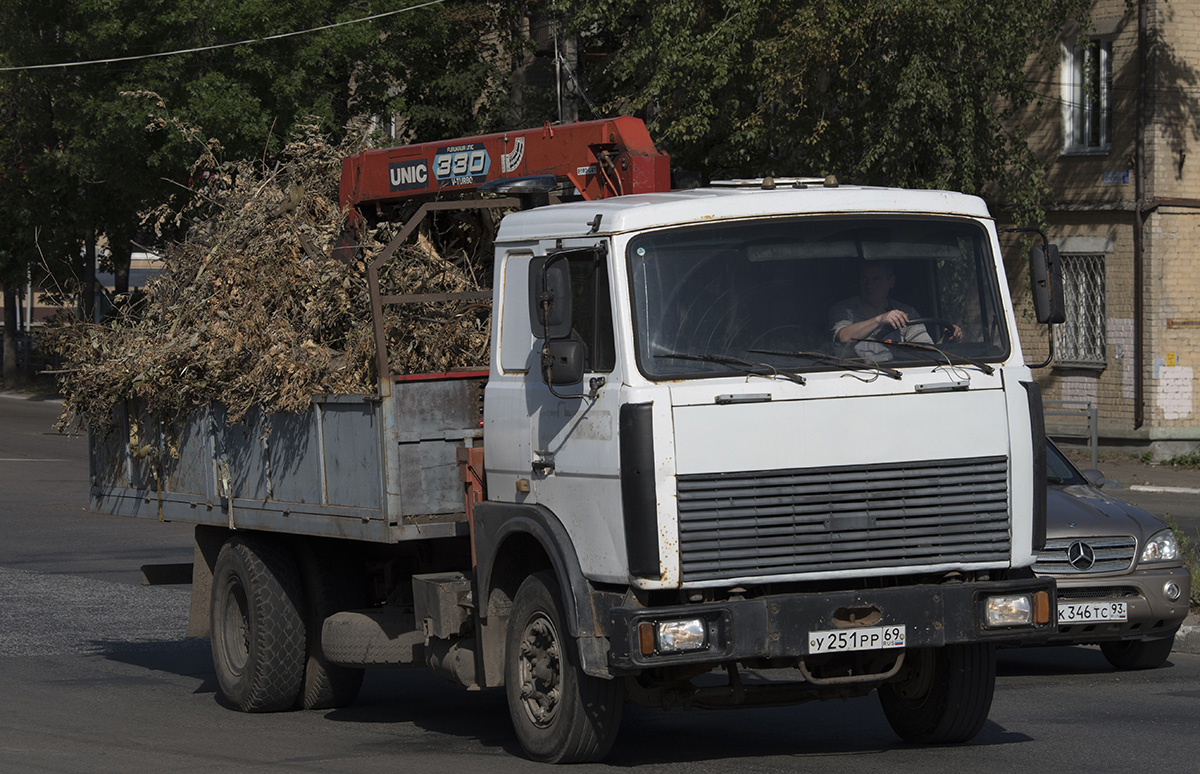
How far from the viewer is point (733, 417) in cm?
663

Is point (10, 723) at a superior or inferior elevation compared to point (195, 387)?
inferior

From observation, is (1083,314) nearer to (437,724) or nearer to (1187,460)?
(1187,460)

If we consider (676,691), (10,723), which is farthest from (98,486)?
(676,691)

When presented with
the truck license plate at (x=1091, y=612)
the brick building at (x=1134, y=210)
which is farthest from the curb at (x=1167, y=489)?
the truck license plate at (x=1091, y=612)

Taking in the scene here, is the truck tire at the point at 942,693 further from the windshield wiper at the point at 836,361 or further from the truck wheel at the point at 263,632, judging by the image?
the truck wheel at the point at 263,632

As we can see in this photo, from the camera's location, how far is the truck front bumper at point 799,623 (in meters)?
6.51

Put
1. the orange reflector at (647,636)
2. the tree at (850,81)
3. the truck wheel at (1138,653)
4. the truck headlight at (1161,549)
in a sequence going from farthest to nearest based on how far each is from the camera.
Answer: the tree at (850,81)
the truck wheel at (1138,653)
the truck headlight at (1161,549)
the orange reflector at (647,636)

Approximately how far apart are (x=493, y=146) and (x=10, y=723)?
4.37 meters

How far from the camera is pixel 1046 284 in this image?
24.5ft

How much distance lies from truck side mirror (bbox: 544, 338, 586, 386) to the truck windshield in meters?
0.29

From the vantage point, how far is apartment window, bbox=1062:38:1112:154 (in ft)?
85.5

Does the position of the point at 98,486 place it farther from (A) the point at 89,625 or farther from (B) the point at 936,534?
(B) the point at 936,534

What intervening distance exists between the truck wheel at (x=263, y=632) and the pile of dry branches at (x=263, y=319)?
3.04ft

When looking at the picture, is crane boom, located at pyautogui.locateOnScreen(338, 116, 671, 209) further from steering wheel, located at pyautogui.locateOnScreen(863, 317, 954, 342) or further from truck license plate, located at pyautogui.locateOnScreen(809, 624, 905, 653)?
truck license plate, located at pyautogui.locateOnScreen(809, 624, 905, 653)
